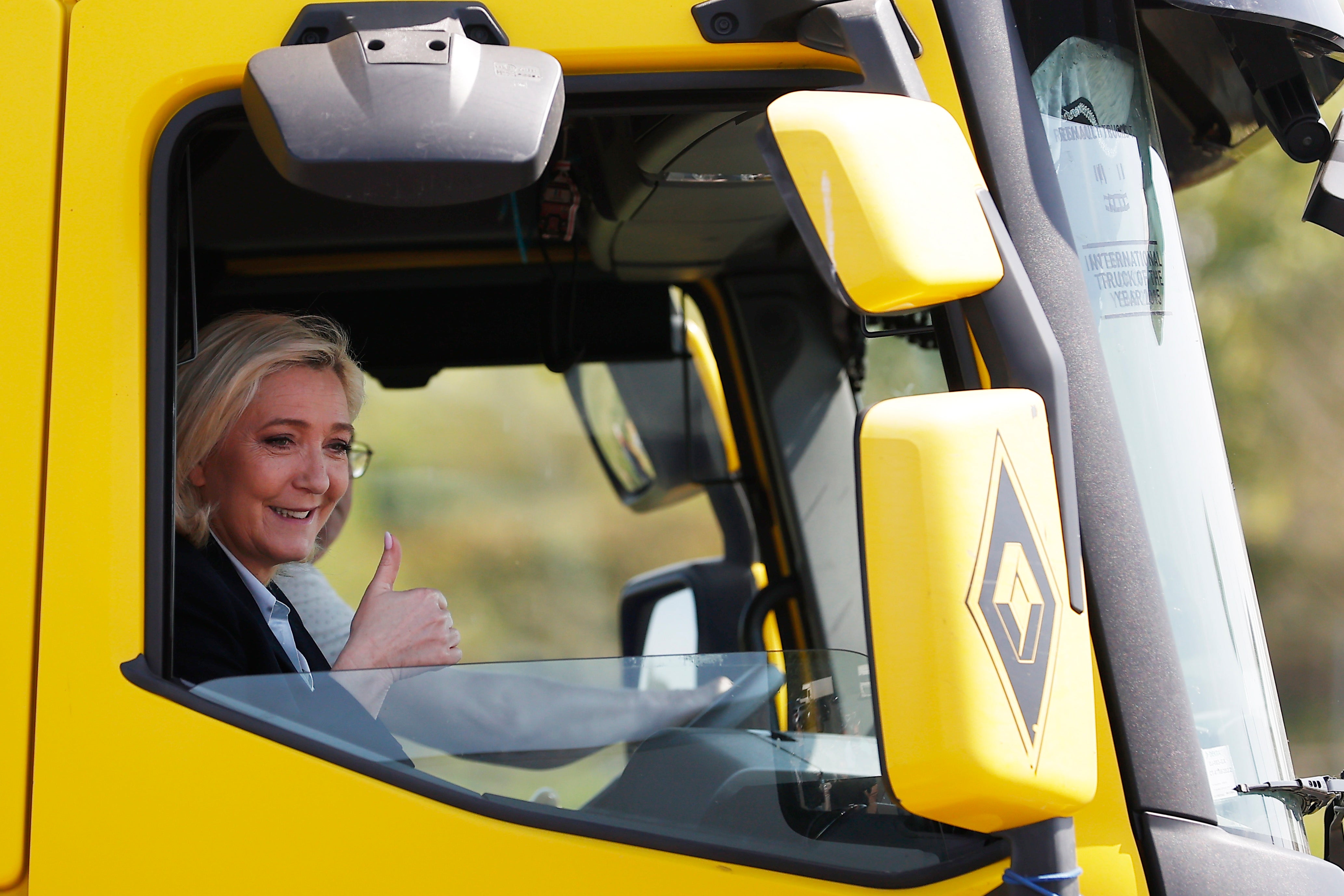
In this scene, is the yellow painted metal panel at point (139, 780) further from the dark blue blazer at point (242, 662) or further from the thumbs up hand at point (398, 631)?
the thumbs up hand at point (398, 631)

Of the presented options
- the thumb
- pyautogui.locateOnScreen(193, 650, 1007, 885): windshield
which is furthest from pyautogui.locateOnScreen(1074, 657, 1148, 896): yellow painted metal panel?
the thumb

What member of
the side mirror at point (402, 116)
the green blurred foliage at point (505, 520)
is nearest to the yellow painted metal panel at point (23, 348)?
the side mirror at point (402, 116)

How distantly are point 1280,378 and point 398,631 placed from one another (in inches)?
588

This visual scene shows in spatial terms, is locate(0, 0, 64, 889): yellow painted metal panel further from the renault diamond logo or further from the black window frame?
the renault diamond logo

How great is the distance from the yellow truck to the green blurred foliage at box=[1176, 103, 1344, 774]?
12.4 metres

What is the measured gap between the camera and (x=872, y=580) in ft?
3.21

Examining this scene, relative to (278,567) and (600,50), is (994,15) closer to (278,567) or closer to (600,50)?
(600,50)

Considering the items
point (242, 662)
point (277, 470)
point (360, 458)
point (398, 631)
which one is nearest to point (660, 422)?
point (360, 458)

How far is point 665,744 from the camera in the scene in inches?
51.8

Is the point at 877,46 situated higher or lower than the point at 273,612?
higher

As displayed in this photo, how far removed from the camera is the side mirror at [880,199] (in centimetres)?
98

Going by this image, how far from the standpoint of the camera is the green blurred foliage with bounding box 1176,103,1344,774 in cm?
1328

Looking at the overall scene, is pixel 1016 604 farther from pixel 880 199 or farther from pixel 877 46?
pixel 877 46

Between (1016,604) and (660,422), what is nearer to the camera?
(1016,604)
